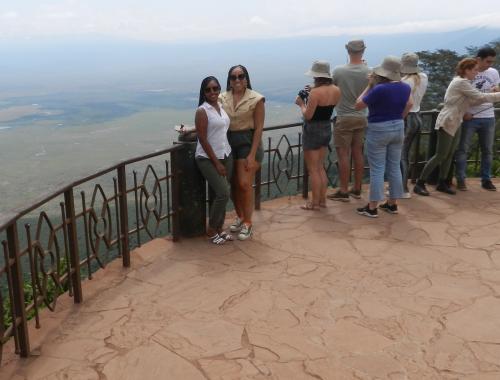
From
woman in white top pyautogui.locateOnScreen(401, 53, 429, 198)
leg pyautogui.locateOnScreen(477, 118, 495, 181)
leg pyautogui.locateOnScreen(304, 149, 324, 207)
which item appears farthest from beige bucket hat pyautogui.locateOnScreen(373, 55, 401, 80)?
leg pyautogui.locateOnScreen(477, 118, 495, 181)

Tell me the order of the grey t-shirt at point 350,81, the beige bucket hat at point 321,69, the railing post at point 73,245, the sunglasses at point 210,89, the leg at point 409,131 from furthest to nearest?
1. the leg at point 409,131
2. the grey t-shirt at point 350,81
3. the beige bucket hat at point 321,69
4. the sunglasses at point 210,89
5. the railing post at point 73,245

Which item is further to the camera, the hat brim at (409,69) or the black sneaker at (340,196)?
the black sneaker at (340,196)

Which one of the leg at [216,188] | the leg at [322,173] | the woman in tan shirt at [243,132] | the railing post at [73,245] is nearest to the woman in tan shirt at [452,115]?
the leg at [322,173]

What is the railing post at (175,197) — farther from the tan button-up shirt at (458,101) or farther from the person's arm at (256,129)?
the tan button-up shirt at (458,101)

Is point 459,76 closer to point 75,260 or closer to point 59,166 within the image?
point 75,260

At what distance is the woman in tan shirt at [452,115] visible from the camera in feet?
17.0

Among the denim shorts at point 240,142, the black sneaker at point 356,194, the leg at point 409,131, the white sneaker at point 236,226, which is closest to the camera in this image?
the denim shorts at point 240,142

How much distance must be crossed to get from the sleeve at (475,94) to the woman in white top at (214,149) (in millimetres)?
2618

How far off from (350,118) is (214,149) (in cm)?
167

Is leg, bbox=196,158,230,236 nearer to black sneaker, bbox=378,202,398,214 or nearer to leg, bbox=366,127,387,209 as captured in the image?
leg, bbox=366,127,387,209

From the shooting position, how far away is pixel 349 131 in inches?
208

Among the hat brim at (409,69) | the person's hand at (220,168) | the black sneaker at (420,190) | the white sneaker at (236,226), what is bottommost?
the white sneaker at (236,226)

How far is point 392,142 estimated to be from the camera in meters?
4.86

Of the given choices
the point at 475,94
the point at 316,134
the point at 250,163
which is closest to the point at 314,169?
the point at 316,134
